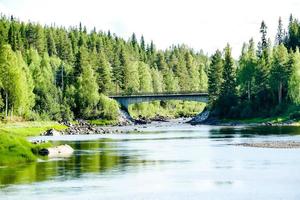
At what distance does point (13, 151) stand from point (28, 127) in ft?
198

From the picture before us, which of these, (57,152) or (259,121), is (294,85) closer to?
(259,121)

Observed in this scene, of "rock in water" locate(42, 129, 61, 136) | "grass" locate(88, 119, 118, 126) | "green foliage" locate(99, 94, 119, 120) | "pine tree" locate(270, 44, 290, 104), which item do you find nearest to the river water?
"rock in water" locate(42, 129, 61, 136)

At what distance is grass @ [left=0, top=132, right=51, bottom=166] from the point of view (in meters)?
75.9

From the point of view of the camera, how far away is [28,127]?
13788 centimetres

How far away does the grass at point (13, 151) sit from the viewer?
75.9m

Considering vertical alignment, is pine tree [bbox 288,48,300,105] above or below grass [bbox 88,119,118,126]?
above

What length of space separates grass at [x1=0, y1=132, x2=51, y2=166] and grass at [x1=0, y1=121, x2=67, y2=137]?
42932 millimetres

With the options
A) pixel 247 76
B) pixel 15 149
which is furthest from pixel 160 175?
pixel 247 76

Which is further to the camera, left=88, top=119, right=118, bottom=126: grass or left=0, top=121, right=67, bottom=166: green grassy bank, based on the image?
left=88, top=119, right=118, bottom=126: grass

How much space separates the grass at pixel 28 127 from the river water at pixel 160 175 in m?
40.7

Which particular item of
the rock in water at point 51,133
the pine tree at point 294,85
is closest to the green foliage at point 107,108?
the pine tree at point 294,85

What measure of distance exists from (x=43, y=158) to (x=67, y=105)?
347 feet

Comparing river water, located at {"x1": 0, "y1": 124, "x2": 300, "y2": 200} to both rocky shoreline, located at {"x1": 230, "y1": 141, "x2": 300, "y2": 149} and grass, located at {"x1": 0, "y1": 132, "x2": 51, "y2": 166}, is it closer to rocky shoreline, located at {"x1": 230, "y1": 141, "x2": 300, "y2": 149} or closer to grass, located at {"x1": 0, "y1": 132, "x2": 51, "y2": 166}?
grass, located at {"x1": 0, "y1": 132, "x2": 51, "y2": 166}

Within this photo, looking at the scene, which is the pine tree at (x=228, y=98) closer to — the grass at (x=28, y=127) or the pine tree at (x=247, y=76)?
the pine tree at (x=247, y=76)
